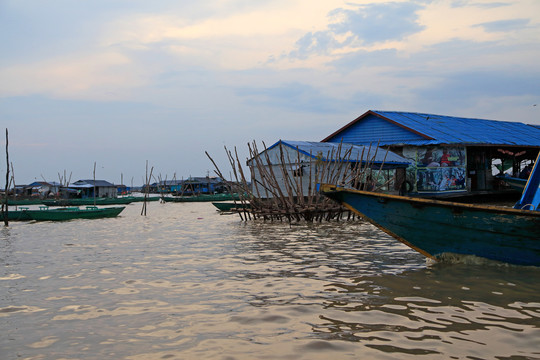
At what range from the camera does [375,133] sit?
78.6 ft

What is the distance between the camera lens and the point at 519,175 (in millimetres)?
26109

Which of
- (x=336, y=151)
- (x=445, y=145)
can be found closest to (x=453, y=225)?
(x=336, y=151)

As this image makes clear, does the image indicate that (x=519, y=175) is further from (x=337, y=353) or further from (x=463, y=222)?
(x=337, y=353)

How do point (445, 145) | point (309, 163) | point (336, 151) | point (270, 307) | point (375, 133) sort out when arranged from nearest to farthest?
point (270, 307) → point (309, 163) → point (336, 151) → point (445, 145) → point (375, 133)

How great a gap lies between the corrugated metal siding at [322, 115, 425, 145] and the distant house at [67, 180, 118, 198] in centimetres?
3240

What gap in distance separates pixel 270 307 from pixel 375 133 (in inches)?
783

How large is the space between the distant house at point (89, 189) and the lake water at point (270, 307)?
41734mm

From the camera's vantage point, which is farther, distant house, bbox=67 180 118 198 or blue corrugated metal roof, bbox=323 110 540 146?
distant house, bbox=67 180 118 198

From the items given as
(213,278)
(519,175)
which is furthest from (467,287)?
(519,175)

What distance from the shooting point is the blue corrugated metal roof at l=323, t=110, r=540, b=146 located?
72.3 feet

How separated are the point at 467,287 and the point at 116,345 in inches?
163

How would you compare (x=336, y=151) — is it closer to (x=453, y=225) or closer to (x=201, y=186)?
(x=453, y=225)

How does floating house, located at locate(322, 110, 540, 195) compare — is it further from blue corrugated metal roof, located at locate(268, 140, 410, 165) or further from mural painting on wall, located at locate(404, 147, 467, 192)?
blue corrugated metal roof, located at locate(268, 140, 410, 165)

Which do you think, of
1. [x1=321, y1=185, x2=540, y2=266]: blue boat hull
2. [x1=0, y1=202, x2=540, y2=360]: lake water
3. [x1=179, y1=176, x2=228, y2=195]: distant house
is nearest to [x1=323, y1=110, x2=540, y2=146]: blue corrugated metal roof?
[x1=0, y1=202, x2=540, y2=360]: lake water
